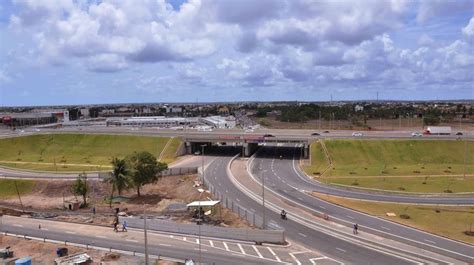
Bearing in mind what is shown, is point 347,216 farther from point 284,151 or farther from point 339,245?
point 284,151

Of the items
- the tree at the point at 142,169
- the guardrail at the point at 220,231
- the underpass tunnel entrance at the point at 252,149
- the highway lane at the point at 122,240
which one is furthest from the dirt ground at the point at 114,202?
the underpass tunnel entrance at the point at 252,149

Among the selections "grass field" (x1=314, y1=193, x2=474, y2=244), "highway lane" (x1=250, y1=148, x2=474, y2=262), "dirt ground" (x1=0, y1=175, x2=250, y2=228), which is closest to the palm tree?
"dirt ground" (x1=0, y1=175, x2=250, y2=228)

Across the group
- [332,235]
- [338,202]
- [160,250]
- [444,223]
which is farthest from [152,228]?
[444,223]

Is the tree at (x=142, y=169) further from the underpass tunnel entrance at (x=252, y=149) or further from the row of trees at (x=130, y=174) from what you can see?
the underpass tunnel entrance at (x=252, y=149)

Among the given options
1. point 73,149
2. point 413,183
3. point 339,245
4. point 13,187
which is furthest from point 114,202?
point 73,149

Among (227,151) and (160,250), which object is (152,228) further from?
(227,151)

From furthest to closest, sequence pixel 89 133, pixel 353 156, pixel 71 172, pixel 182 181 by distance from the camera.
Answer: pixel 89 133 → pixel 353 156 → pixel 71 172 → pixel 182 181
